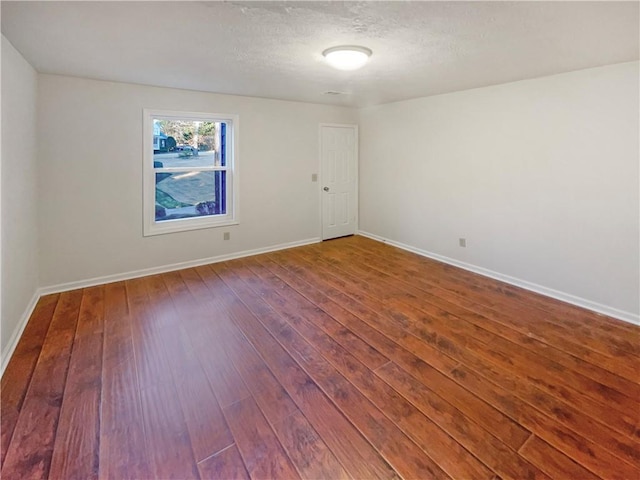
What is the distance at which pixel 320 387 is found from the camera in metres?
2.23

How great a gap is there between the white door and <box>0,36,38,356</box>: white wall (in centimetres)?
367

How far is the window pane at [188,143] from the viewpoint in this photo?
427 cm

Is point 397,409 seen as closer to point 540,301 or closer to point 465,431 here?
point 465,431

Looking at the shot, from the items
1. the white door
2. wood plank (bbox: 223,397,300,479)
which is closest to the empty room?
wood plank (bbox: 223,397,300,479)

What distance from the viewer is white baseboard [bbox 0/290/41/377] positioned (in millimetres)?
2418

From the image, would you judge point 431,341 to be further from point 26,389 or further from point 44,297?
point 44,297

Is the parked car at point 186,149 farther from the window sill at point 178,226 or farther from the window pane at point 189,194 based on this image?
the window sill at point 178,226

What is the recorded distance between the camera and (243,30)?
2.24m

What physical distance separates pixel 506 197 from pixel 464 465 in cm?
316

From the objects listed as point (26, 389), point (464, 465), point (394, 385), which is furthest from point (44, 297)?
point (464, 465)

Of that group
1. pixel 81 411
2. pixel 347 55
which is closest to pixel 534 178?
pixel 347 55

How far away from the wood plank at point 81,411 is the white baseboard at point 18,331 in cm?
39

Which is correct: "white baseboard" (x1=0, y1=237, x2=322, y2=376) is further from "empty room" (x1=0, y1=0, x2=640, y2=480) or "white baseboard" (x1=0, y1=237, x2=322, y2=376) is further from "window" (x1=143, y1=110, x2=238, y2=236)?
"window" (x1=143, y1=110, x2=238, y2=236)

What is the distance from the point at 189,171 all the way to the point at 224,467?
3718 mm
